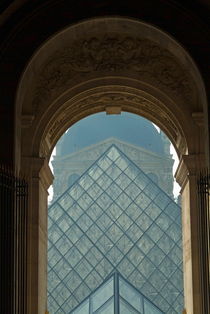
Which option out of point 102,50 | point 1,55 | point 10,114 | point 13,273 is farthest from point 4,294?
point 102,50

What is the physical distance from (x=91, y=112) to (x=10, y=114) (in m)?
8.83

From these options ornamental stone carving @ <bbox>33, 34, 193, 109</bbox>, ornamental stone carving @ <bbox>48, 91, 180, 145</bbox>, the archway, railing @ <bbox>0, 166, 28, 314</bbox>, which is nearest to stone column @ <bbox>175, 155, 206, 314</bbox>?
the archway

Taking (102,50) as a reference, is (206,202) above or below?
below

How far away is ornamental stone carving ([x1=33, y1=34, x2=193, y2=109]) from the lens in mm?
21641

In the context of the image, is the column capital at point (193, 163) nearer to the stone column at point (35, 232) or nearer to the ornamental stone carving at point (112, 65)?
the ornamental stone carving at point (112, 65)

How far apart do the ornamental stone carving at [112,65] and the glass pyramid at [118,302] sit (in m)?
24.5

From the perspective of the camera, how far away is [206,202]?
17.1 metres

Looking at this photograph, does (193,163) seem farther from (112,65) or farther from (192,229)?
(112,65)

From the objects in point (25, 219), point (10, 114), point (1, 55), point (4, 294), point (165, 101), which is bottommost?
point (4, 294)

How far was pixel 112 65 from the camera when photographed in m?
22.5

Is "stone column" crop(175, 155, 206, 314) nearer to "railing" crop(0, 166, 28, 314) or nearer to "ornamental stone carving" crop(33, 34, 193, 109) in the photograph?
"ornamental stone carving" crop(33, 34, 193, 109)

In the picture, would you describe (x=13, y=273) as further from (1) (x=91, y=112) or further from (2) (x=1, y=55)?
(1) (x=91, y=112)

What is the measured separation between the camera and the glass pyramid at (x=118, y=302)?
45.9 meters

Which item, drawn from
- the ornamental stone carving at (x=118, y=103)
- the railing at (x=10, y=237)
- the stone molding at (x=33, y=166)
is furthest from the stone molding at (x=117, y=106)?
the railing at (x=10, y=237)
